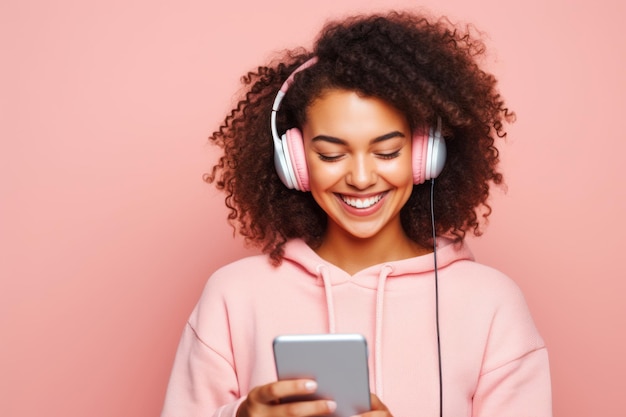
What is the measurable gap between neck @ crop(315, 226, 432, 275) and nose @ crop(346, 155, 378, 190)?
0.19 meters

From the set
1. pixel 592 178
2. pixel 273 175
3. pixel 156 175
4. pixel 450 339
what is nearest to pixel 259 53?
pixel 156 175

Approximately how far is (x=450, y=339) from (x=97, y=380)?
1210 mm

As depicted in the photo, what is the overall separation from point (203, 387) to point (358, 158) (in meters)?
0.56

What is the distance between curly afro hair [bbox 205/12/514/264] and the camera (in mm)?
2080

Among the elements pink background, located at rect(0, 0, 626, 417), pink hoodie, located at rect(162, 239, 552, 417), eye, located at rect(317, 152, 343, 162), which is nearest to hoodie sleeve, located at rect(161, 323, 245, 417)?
pink hoodie, located at rect(162, 239, 552, 417)

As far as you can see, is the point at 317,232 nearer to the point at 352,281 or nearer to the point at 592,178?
the point at 352,281

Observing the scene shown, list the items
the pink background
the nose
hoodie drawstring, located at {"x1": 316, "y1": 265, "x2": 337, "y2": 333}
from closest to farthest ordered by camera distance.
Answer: the nose → hoodie drawstring, located at {"x1": 316, "y1": 265, "x2": 337, "y2": 333} → the pink background

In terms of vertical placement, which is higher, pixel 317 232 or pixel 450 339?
pixel 317 232

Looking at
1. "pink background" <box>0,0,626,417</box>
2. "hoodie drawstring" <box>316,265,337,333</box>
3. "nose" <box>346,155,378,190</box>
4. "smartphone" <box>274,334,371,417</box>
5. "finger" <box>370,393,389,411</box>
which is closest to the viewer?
"smartphone" <box>274,334,371,417</box>

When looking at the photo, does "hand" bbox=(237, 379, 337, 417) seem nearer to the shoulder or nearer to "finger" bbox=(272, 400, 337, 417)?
"finger" bbox=(272, 400, 337, 417)

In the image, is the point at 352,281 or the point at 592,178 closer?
the point at 352,281

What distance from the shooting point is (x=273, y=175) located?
2.34 meters

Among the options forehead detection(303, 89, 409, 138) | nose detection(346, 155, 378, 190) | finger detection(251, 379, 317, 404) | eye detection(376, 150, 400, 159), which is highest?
forehead detection(303, 89, 409, 138)

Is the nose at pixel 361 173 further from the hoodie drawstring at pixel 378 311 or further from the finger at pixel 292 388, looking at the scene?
the finger at pixel 292 388
